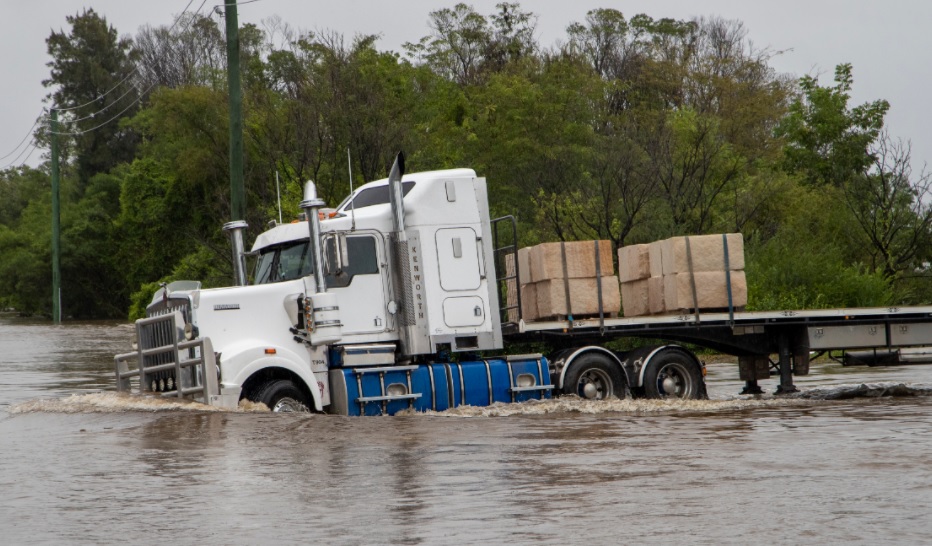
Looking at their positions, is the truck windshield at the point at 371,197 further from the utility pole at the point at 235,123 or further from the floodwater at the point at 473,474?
the utility pole at the point at 235,123

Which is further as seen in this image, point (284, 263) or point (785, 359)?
point (785, 359)

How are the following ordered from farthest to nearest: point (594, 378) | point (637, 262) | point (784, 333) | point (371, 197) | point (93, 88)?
point (93, 88)
point (784, 333)
point (637, 262)
point (594, 378)
point (371, 197)

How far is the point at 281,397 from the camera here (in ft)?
49.9

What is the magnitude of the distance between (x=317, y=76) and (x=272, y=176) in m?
3.41

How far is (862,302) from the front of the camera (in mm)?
30391

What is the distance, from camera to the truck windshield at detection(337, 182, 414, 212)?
16.5 m

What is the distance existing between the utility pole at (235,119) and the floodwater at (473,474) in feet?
21.4

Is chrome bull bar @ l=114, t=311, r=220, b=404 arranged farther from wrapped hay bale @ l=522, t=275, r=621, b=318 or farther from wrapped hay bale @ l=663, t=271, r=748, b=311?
wrapped hay bale @ l=663, t=271, r=748, b=311

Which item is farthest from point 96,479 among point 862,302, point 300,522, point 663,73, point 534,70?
point 663,73

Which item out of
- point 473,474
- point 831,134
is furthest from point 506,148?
point 473,474

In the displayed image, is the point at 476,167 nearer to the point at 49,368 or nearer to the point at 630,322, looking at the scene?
the point at 49,368

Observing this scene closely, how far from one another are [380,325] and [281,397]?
168 centimetres

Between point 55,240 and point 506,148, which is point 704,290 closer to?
point 506,148

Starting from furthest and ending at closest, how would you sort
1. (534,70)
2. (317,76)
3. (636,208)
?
1. (534,70)
2. (317,76)
3. (636,208)
